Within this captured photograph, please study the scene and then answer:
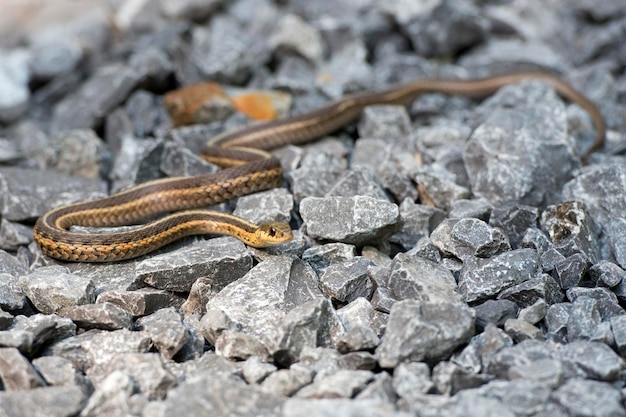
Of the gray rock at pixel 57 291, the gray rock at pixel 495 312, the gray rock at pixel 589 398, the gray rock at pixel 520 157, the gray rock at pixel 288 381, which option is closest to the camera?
the gray rock at pixel 589 398

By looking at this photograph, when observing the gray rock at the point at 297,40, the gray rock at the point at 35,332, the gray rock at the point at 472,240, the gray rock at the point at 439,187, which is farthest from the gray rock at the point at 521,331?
the gray rock at the point at 297,40

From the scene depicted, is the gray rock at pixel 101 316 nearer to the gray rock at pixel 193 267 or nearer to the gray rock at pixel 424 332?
the gray rock at pixel 193 267

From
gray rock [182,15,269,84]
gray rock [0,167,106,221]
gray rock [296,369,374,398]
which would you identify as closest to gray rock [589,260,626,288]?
gray rock [296,369,374,398]

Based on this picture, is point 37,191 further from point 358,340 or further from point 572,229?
point 572,229

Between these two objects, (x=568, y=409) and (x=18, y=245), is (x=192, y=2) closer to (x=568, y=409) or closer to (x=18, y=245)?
(x=18, y=245)

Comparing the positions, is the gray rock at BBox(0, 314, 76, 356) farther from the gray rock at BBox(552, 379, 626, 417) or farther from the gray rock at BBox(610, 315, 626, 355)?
the gray rock at BBox(610, 315, 626, 355)

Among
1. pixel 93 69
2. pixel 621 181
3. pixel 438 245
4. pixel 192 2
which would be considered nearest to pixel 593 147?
pixel 621 181
